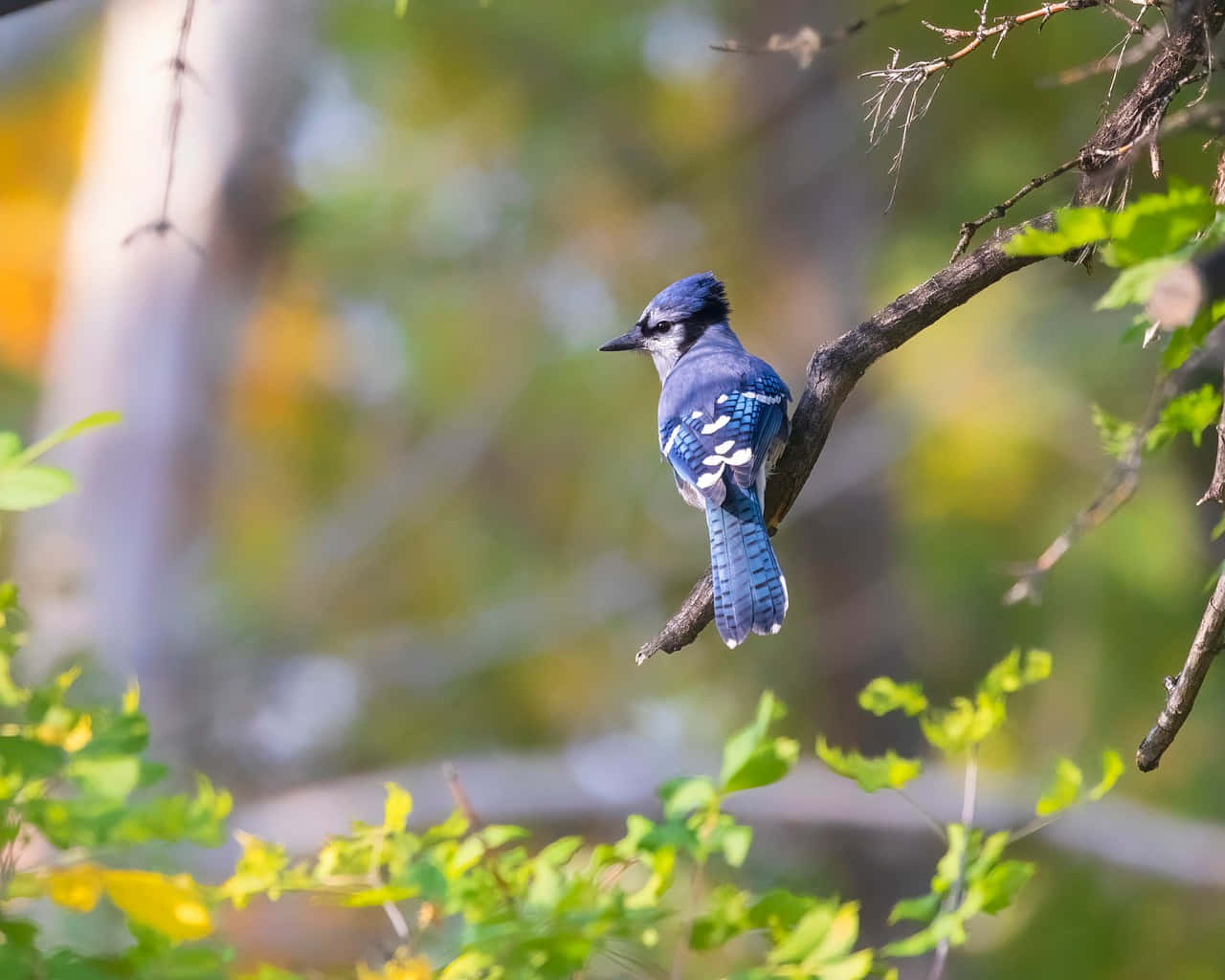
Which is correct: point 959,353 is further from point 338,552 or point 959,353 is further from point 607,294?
point 338,552

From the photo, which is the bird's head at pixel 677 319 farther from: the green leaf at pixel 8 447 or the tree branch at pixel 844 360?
the green leaf at pixel 8 447

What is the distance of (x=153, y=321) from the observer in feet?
19.8

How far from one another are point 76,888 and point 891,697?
29.4 inches

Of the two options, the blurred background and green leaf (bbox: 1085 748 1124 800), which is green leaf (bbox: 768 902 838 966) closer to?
green leaf (bbox: 1085 748 1124 800)

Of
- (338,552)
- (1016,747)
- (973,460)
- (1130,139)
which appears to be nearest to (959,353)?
(973,460)

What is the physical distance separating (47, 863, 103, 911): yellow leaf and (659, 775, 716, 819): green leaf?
1.48ft

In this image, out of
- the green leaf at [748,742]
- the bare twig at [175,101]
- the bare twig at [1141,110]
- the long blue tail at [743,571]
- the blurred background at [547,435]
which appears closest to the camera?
the green leaf at [748,742]

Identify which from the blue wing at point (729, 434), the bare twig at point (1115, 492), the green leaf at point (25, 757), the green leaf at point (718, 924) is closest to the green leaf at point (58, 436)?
the green leaf at point (25, 757)

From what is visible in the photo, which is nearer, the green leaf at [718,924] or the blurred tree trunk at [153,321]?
the green leaf at [718,924]

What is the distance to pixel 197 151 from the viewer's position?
574 centimetres

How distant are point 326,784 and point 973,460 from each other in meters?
3.55

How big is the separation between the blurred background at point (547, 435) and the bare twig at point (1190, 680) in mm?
3289

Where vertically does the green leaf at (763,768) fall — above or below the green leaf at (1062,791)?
above

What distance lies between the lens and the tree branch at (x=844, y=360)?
4.86 feet
